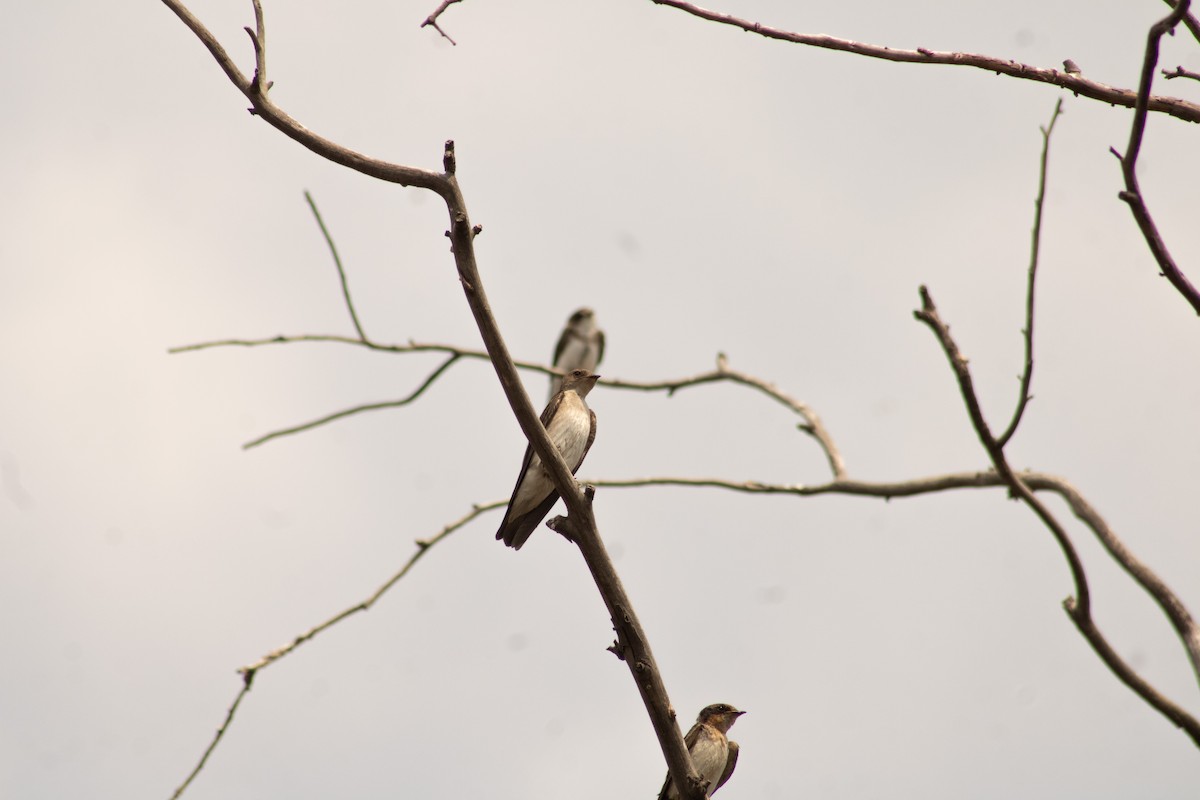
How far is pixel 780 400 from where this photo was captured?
37.9 feet

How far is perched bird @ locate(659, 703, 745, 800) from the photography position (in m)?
8.26

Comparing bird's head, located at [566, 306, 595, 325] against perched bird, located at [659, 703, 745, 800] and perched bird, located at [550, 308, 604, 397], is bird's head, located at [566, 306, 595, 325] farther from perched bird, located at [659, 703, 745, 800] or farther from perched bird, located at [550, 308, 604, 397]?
perched bird, located at [659, 703, 745, 800]

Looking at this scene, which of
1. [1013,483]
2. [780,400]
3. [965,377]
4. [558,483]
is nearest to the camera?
[558,483]

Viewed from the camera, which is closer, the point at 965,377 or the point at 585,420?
the point at 965,377

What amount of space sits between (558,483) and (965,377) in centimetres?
246

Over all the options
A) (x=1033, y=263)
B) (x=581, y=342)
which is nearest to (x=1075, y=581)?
(x=1033, y=263)

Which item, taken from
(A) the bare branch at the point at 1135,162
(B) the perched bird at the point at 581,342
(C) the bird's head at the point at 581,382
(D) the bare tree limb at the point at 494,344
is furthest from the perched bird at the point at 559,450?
(B) the perched bird at the point at 581,342

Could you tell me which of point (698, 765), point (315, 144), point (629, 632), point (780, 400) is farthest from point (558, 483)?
point (780, 400)

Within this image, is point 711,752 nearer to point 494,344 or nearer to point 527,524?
point 527,524

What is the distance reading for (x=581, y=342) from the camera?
77.8ft

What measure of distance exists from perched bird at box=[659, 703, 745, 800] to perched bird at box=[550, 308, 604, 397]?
49.9 ft

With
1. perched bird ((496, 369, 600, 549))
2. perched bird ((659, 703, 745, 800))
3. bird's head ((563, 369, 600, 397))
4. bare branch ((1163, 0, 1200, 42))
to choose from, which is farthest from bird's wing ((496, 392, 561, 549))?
bare branch ((1163, 0, 1200, 42))

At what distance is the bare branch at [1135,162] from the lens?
4.40 meters

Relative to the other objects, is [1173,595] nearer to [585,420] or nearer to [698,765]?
[698,765]
